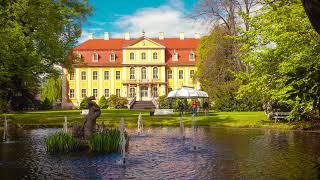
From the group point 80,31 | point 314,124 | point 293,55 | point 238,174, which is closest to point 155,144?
point 238,174

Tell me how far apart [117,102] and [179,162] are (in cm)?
4954

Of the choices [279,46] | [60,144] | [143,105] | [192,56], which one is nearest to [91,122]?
[60,144]

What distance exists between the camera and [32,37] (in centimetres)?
2741

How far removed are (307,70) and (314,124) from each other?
18.4 m

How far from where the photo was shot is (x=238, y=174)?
9.19 m

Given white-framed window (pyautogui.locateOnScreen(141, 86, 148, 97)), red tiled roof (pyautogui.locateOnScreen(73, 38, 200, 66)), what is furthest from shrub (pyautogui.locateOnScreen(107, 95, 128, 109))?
red tiled roof (pyautogui.locateOnScreen(73, 38, 200, 66))

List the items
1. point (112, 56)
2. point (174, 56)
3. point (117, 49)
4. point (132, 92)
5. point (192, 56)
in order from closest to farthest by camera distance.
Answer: point (132, 92)
point (174, 56)
point (112, 56)
point (192, 56)
point (117, 49)

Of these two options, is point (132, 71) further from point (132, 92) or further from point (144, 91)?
point (144, 91)

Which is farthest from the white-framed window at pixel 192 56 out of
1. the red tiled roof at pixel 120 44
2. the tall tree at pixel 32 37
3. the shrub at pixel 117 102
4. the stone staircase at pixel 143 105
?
the tall tree at pixel 32 37

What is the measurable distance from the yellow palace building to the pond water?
48.7 m

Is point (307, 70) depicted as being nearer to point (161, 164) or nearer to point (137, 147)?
point (161, 164)

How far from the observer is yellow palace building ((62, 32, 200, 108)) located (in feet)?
213

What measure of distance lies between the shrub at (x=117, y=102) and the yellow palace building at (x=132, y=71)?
11.4 feet

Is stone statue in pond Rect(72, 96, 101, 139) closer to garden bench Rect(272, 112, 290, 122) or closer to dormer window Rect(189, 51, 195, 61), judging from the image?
garden bench Rect(272, 112, 290, 122)
